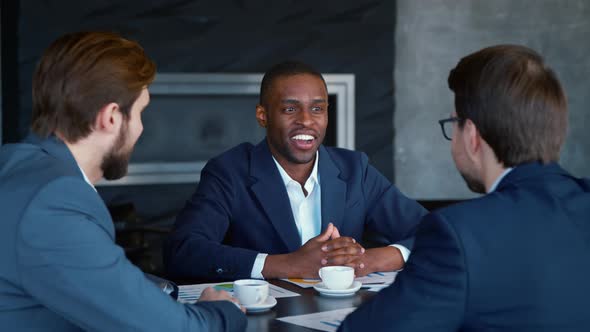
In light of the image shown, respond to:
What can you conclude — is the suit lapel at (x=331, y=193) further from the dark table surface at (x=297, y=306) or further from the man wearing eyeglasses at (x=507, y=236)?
the man wearing eyeglasses at (x=507, y=236)

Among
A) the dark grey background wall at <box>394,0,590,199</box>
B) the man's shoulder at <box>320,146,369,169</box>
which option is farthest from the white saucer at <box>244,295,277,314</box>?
the dark grey background wall at <box>394,0,590,199</box>

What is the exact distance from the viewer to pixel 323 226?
7.31 feet

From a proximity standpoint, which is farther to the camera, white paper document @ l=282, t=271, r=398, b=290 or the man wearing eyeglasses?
white paper document @ l=282, t=271, r=398, b=290

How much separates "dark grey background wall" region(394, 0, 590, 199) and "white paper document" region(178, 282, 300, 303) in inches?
131

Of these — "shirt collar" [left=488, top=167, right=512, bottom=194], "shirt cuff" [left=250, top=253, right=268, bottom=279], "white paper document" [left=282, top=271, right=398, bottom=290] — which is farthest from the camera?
"shirt cuff" [left=250, top=253, right=268, bottom=279]

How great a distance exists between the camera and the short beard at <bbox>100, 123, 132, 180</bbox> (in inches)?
51.8

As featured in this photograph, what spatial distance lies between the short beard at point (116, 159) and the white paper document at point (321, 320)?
0.43m

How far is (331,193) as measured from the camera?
2.25 metres

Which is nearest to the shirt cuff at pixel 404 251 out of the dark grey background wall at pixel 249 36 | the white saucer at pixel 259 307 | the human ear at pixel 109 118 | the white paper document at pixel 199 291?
the white paper document at pixel 199 291

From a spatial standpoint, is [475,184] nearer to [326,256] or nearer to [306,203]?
[326,256]

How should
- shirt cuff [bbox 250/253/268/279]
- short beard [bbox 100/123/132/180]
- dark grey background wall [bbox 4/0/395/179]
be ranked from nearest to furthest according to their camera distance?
1. short beard [bbox 100/123/132/180]
2. shirt cuff [bbox 250/253/268/279]
3. dark grey background wall [bbox 4/0/395/179]

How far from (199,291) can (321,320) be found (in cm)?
40

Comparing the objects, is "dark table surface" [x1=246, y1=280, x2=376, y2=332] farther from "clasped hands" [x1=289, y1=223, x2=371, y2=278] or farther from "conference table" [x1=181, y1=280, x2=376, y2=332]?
"clasped hands" [x1=289, y1=223, x2=371, y2=278]

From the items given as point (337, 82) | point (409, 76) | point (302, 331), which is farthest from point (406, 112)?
point (302, 331)
